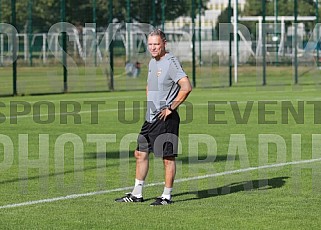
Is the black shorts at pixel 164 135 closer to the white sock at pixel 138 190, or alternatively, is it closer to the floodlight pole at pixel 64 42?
the white sock at pixel 138 190

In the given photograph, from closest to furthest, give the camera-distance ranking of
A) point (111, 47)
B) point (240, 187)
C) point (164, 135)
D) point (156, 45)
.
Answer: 1. point (156, 45)
2. point (164, 135)
3. point (240, 187)
4. point (111, 47)

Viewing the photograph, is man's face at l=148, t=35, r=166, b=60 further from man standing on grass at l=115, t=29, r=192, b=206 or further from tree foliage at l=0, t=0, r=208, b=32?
tree foliage at l=0, t=0, r=208, b=32

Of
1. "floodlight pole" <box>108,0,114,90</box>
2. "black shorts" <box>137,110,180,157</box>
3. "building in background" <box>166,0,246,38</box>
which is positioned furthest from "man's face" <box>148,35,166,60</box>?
"building in background" <box>166,0,246,38</box>

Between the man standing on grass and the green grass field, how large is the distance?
0.22m

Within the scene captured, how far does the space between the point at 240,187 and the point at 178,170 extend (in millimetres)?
1813

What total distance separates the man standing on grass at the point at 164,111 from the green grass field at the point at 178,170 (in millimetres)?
220

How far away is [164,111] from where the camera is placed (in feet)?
36.8

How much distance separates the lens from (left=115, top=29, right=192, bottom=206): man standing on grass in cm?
1118

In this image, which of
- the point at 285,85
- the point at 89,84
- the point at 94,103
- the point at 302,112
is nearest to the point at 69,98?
the point at 94,103

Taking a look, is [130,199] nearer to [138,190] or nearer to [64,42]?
[138,190]

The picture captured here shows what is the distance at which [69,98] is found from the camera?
1238 inches

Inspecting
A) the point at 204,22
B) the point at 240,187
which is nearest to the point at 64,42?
the point at 204,22

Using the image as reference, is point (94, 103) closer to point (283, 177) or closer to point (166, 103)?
point (283, 177)

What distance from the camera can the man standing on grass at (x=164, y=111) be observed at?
11180mm
